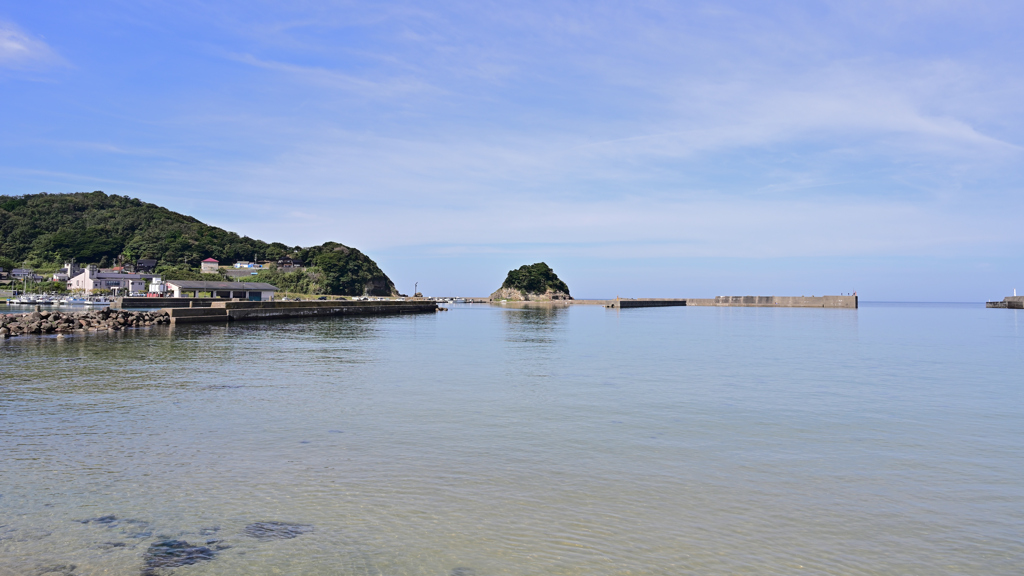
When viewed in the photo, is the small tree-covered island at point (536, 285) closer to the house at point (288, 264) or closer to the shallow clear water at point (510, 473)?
the house at point (288, 264)

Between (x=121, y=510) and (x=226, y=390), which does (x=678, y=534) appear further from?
(x=226, y=390)

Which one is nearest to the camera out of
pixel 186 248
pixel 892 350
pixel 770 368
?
pixel 770 368

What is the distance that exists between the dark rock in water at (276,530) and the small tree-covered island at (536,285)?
541 ft

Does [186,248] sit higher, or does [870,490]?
[186,248]

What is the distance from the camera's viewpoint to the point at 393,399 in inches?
539

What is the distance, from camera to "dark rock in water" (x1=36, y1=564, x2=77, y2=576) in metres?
4.89

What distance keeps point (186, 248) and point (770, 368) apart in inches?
6031

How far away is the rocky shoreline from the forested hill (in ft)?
291

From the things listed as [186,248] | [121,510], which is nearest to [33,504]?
[121,510]

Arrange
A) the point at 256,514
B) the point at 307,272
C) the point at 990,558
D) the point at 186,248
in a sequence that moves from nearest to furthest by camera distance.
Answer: the point at 990,558 → the point at 256,514 → the point at 307,272 → the point at 186,248

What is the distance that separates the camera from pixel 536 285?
171 meters

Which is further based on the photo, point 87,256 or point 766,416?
point 87,256

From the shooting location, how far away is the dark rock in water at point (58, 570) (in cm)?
489

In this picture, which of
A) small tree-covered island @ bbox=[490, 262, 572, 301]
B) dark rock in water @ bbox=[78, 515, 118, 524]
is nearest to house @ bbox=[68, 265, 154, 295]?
small tree-covered island @ bbox=[490, 262, 572, 301]
